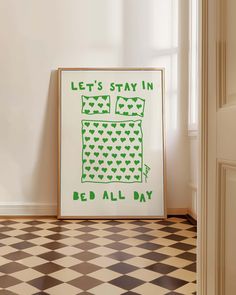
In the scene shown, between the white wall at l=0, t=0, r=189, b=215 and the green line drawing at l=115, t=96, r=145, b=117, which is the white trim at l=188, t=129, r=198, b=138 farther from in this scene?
the green line drawing at l=115, t=96, r=145, b=117

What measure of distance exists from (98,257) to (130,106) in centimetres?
193

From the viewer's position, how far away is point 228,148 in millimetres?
A: 1079

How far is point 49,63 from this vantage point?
183 inches

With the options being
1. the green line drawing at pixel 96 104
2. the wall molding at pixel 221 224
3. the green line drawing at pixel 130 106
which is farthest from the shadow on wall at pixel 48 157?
the wall molding at pixel 221 224

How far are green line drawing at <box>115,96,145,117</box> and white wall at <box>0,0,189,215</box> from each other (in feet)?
0.98

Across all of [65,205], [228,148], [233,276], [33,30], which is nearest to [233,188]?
[228,148]

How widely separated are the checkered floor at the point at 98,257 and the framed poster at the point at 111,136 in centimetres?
33

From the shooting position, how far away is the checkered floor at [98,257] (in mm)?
2586

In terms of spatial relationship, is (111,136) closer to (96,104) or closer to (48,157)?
(96,104)

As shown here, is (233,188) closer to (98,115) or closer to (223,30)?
(223,30)

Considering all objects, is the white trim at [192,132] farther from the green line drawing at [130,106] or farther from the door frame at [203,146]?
the door frame at [203,146]

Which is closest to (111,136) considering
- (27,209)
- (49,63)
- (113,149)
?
(113,149)

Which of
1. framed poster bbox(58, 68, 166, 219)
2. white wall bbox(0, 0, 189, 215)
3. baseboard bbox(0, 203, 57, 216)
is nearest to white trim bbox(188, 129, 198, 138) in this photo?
white wall bbox(0, 0, 189, 215)

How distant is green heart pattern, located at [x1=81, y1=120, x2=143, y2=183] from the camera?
4590mm
